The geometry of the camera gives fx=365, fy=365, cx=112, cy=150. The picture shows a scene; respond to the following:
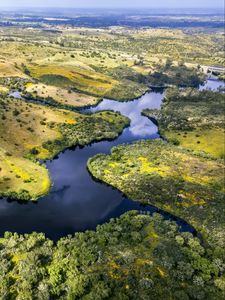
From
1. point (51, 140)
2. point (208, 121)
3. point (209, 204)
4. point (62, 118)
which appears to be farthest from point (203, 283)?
point (208, 121)

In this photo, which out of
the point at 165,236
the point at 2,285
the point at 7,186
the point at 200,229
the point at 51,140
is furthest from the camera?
the point at 51,140

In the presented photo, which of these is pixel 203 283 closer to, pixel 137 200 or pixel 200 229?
pixel 200 229

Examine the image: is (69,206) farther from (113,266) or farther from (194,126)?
(194,126)

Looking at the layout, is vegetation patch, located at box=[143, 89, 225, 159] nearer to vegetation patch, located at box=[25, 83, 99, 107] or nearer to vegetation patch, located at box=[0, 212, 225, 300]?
vegetation patch, located at box=[25, 83, 99, 107]

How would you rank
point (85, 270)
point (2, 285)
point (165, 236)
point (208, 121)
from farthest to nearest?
point (208, 121) → point (165, 236) → point (85, 270) → point (2, 285)

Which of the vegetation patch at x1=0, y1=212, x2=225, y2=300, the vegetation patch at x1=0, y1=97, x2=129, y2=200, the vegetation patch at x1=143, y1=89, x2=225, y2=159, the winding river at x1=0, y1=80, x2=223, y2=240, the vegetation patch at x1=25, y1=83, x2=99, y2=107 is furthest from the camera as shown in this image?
the vegetation patch at x1=25, y1=83, x2=99, y2=107

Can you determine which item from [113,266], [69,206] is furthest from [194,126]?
[113,266]

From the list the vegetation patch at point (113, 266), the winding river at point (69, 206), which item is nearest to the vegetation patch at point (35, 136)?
the winding river at point (69, 206)

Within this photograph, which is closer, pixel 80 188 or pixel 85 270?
pixel 85 270

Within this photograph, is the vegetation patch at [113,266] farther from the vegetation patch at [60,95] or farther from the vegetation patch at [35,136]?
the vegetation patch at [60,95]

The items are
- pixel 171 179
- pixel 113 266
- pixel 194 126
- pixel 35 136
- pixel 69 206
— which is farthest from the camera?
pixel 194 126

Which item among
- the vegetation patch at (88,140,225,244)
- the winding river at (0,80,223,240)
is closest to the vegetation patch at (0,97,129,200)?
the winding river at (0,80,223,240)
